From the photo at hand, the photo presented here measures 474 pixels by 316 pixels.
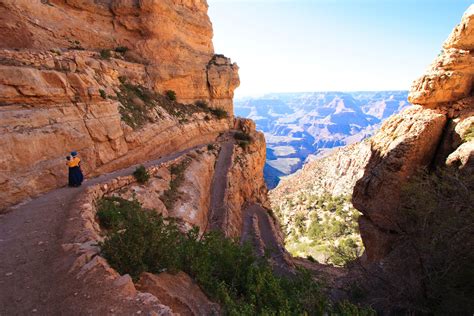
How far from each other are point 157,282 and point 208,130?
25.7 meters

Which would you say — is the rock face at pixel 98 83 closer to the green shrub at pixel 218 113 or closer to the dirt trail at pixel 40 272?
the green shrub at pixel 218 113

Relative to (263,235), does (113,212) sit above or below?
above

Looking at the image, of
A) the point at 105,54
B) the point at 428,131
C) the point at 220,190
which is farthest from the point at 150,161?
the point at 428,131

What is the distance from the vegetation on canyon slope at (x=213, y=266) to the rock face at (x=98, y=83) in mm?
4901

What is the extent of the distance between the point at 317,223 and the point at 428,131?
38147 mm

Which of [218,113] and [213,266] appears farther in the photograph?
[218,113]

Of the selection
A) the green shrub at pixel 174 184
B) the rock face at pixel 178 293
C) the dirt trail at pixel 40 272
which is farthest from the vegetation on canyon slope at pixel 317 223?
the dirt trail at pixel 40 272

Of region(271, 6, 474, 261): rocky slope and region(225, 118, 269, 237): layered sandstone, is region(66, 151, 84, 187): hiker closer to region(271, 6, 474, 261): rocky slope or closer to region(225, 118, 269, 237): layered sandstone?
region(225, 118, 269, 237): layered sandstone

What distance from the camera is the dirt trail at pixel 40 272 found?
495cm

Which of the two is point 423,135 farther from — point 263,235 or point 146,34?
point 146,34

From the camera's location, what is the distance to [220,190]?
2255cm

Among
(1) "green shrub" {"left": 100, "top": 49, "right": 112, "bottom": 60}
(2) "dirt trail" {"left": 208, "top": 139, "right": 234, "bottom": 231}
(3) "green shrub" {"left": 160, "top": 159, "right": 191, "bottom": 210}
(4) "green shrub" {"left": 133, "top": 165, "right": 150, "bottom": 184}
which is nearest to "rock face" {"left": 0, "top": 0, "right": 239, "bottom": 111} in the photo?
(1) "green shrub" {"left": 100, "top": 49, "right": 112, "bottom": 60}

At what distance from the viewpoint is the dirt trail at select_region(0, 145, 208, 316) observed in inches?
195

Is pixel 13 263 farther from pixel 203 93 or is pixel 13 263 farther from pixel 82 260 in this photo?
pixel 203 93
